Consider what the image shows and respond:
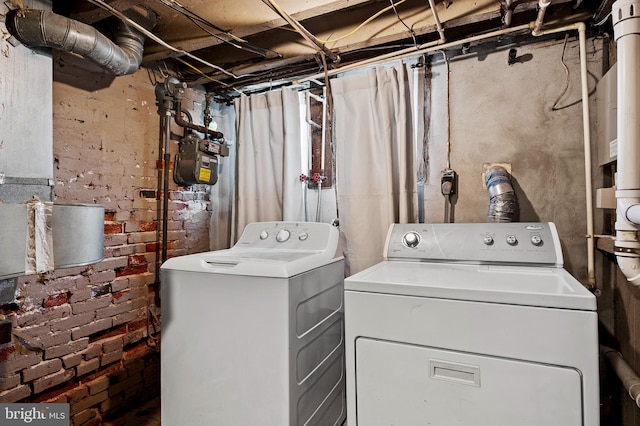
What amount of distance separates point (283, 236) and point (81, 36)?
139cm

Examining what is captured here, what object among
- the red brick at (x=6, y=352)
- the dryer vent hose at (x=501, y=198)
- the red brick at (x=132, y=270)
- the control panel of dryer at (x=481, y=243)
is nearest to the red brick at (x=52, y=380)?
the red brick at (x=6, y=352)

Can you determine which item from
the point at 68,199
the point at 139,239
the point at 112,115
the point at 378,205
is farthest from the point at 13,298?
the point at 378,205

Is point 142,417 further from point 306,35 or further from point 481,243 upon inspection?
point 306,35

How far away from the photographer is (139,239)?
2.22 meters

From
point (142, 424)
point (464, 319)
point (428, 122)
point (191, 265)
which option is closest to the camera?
point (464, 319)

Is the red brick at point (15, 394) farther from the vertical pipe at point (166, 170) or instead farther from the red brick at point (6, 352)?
the vertical pipe at point (166, 170)

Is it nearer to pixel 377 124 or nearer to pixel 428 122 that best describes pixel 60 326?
pixel 377 124

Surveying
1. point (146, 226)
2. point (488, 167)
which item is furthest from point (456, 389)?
point (146, 226)

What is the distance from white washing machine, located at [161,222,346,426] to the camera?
137 centimetres

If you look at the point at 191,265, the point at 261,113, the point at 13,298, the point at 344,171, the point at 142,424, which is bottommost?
the point at 142,424

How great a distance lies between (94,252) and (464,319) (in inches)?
49.0

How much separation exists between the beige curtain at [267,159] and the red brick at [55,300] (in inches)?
42.4

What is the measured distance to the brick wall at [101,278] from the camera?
172cm

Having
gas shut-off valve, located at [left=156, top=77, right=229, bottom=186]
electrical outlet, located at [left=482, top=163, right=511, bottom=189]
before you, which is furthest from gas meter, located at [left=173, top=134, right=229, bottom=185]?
electrical outlet, located at [left=482, top=163, right=511, bottom=189]
